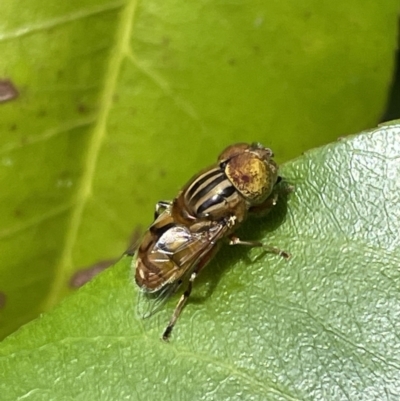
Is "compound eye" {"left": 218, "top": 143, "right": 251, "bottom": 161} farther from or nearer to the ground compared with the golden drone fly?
farther from the ground

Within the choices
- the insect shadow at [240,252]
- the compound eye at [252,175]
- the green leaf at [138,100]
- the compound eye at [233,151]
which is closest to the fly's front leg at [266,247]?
the insect shadow at [240,252]

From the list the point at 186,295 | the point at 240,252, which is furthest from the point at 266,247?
the point at 186,295

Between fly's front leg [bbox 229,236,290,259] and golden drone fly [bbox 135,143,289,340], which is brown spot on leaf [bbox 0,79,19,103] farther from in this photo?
fly's front leg [bbox 229,236,290,259]

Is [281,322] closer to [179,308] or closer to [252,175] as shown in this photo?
[179,308]

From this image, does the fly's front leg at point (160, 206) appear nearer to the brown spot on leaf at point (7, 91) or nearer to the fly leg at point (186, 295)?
the fly leg at point (186, 295)

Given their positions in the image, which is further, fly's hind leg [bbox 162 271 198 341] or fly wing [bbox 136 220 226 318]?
fly wing [bbox 136 220 226 318]

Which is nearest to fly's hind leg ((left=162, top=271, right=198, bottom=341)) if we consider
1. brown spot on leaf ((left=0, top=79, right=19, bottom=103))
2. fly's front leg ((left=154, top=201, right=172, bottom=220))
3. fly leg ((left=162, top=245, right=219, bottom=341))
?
fly leg ((left=162, top=245, right=219, bottom=341))

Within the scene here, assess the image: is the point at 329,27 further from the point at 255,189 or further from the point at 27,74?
the point at 27,74
